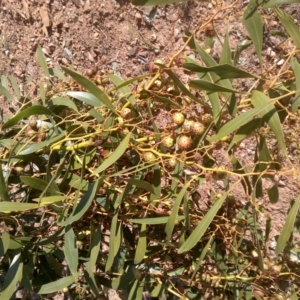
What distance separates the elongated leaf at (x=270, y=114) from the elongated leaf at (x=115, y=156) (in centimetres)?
29

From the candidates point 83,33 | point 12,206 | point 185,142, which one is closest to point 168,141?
point 185,142

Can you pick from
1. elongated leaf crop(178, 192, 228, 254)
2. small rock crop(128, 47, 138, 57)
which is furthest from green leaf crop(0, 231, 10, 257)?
small rock crop(128, 47, 138, 57)

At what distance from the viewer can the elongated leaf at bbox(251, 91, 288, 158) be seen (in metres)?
0.97

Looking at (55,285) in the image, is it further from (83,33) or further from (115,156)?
(83,33)

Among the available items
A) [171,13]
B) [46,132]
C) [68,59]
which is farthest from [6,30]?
[46,132]

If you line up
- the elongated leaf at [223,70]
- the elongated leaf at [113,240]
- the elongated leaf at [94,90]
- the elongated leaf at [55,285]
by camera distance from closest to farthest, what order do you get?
the elongated leaf at [223,70] < the elongated leaf at [94,90] < the elongated leaf at [113,240] < the elongated leaf at [55,285]

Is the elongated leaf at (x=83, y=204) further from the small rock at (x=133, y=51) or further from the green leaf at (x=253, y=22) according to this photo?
the small rock at (x=133, y=51)

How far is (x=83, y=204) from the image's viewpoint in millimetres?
1077

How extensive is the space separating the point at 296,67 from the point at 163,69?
0.96ft

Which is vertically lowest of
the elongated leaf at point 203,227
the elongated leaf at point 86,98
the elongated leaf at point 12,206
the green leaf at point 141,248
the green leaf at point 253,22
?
the green leaf at point 141,248

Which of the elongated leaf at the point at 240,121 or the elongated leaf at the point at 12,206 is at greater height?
the elongated leaf at the point at 240,121

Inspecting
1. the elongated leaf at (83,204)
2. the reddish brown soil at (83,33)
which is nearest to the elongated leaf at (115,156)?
the elongated leaf at (83,204)

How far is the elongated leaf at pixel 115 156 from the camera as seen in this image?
102 cm

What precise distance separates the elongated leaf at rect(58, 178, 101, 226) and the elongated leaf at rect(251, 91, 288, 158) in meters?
0.39
